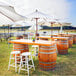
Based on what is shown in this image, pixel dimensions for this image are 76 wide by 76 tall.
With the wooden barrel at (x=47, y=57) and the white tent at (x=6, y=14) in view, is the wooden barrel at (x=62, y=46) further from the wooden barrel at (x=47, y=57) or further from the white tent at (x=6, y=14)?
the white tent at (x=6, y=14)

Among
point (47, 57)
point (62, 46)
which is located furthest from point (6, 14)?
point (62, 46)

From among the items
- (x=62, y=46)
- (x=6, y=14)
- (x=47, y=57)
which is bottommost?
(x=47, y=57)

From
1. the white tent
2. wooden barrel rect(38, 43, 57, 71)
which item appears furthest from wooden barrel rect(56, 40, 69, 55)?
the white tent

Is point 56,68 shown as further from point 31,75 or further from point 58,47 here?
point 58,47

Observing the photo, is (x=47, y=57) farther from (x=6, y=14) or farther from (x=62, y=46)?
(x=62, y=46)

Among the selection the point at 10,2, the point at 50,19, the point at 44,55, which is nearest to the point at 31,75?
the point at 44,55

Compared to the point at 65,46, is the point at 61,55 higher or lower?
lower

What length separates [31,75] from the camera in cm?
352

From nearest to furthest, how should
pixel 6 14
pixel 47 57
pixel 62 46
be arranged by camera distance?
pixel 6 14
pixel 47 57
pixel 62 46

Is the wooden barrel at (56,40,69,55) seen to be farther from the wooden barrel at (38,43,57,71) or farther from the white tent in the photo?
the white tent

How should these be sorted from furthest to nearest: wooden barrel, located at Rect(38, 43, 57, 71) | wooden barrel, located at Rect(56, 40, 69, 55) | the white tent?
wooden barrel, located at Rect(56, 40, 69, 55) < wooden barrel, located at Rect(38, 43, 57, 71) < the white tent

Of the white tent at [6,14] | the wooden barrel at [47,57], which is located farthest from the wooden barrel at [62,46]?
the white tent at [6,14]

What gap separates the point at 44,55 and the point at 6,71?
1476mm

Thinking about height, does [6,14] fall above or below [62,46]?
above
